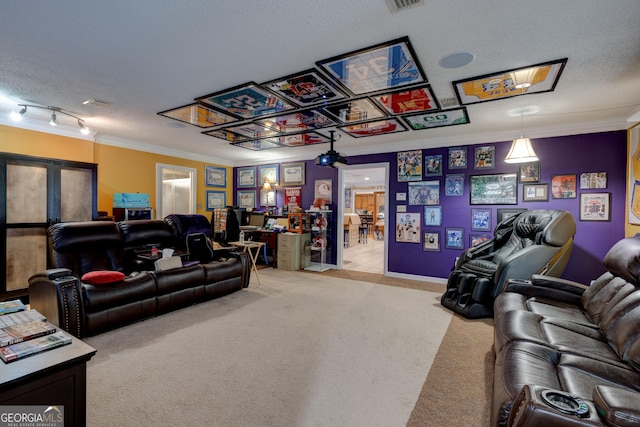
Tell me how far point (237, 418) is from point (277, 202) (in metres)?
5.61

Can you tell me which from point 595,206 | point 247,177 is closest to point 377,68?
point 595,206

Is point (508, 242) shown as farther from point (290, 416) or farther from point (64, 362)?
point (64, 362)

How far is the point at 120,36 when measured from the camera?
215 centimetres

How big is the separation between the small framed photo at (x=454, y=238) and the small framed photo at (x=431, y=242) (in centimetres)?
15

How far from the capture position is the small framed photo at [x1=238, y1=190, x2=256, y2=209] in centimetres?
738

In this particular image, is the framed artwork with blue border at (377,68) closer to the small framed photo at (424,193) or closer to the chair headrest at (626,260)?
the chair headrest at (626,260)

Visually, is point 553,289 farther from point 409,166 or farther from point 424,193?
point 409,166

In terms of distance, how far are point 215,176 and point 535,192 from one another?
6.64 m

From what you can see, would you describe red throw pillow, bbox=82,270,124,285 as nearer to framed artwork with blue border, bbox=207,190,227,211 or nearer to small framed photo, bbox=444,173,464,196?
framed artwork with blue border, bbox=207,190,227,211

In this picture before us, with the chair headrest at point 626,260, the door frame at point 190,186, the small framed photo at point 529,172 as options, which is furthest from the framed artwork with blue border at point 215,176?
the chair headrest at point 626,260

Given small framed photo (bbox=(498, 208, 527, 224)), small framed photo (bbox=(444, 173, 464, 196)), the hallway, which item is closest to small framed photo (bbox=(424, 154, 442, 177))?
small framed photo (bbox=(444, 173, 464, 196))

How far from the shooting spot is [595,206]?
398 centimetres

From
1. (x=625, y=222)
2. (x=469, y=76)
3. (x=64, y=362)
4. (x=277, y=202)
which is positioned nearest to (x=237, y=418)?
(x=64, y=362)

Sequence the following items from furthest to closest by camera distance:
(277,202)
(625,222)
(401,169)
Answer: (277,202) < (401,169) < (625,222)
